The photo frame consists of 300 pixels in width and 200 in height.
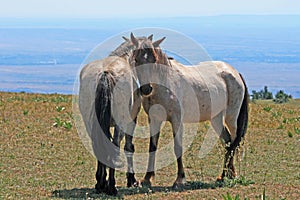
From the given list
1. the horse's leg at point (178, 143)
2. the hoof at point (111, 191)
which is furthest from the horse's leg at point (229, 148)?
the hoof at point (111, 191)

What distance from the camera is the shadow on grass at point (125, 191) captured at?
10.0 m

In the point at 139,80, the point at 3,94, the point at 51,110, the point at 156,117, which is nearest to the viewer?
the point at 139,80

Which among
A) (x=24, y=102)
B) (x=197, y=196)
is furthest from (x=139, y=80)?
(x=24, y=102)

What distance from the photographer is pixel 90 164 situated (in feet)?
44.5

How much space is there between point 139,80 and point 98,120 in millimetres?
1332

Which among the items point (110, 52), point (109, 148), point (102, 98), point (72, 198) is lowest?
point (72, 198)

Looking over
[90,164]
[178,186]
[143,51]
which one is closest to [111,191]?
[178,186]

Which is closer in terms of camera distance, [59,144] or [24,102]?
[59,144]

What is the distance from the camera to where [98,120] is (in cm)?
977

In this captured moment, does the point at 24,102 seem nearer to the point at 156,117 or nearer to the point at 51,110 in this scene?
the point at 51,110

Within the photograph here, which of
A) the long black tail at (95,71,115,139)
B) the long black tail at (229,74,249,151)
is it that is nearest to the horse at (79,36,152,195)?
the long black tail at (95,71,115,139)

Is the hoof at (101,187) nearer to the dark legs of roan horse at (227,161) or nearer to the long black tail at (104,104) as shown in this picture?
the long black tail at (104,104)

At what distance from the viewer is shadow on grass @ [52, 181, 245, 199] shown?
10036 millimetres

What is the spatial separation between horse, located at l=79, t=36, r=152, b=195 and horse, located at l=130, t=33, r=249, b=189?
40 centimetres
